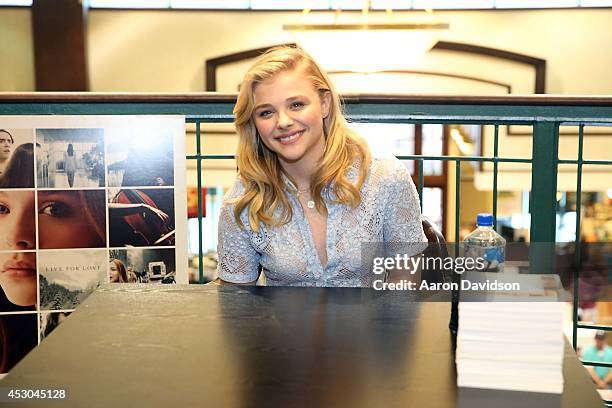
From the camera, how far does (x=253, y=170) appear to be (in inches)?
68.9

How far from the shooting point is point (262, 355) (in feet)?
3.43

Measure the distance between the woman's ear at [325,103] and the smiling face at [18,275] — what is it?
99 cm

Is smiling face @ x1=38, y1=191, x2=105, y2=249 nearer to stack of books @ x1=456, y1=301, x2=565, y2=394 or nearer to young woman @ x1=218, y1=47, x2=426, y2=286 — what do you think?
young woman @ x1=218, y1=47, x2=426, y2=286

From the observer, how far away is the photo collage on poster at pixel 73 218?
82.7 inches

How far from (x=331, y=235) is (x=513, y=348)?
0.80 meters

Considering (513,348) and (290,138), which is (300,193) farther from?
(513,348)

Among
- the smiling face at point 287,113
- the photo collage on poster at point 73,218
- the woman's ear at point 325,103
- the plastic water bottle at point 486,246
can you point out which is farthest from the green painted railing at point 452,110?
the plastic water bottle at point 486,246

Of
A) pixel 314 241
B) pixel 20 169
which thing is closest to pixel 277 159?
pixel 314 241

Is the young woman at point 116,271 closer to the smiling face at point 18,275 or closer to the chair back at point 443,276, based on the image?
the smiling face at point 18,275

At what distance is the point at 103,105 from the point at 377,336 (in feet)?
4.78

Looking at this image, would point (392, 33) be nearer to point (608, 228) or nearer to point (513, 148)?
point (513, 148)

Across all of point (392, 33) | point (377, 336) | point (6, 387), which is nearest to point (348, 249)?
point (377, 336)

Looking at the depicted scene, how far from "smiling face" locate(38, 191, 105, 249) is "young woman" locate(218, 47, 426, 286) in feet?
1.86

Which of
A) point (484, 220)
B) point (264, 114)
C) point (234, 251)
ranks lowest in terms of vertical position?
point (234, 251)
